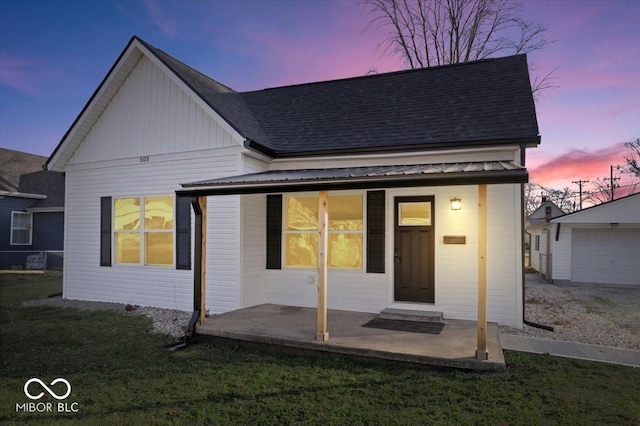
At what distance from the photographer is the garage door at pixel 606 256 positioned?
46.7 ft

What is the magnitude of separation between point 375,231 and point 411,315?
5.71 feet

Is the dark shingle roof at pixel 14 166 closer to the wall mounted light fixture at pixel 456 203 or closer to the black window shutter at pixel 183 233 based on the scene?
the black window shutter at pixel 183 233

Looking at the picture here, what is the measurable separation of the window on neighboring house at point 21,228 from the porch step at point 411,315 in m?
19.7

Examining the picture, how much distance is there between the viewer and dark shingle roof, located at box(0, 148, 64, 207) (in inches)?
742

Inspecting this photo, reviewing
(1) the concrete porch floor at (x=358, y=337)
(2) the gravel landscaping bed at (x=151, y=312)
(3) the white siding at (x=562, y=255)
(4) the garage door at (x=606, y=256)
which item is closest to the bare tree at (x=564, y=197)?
(4) the garage door at (x=606, y=256)

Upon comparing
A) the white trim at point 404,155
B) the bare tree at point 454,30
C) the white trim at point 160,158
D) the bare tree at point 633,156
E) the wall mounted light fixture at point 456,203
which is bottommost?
the wall mounted light fixture at point 456,203

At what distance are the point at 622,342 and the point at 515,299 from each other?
5.67 ft

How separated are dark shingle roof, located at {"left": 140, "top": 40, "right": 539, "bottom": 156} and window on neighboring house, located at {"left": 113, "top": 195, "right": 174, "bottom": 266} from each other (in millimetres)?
2820

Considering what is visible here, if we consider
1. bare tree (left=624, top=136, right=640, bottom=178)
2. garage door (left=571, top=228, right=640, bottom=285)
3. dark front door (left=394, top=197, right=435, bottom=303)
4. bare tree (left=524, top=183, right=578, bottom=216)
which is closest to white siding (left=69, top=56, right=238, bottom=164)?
dark front door (left=394, top=197, right=435, bottom=303)

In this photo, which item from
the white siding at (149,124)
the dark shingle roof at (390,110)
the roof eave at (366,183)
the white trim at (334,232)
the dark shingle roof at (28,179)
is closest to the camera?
the roof eave at (366,183)

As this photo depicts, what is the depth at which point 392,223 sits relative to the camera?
7523 mm

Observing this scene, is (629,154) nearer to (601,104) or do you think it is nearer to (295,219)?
(601,104)

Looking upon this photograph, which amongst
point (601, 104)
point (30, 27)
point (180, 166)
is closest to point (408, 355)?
point (180, 166)

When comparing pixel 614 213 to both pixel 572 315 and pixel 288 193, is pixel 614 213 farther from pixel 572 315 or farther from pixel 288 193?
pixel 288 193
